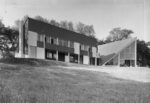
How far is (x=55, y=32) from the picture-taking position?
2369cm

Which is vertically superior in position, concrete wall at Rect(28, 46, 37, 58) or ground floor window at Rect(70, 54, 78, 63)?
concrete wall at Rect(28, 46, 37, 58)

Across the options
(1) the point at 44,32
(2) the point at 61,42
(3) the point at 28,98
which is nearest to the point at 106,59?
(2) the point at 61,42

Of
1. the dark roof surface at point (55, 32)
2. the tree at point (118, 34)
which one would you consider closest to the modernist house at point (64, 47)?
the dark roof surface at point (55, 32)

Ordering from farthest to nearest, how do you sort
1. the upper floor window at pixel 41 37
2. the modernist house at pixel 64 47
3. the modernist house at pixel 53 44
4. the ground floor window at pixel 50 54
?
the ground floor window at pixel 50 54 → the upper floor window at pixel 41 37 → the modernist house at pixel 64 47 → the modernist house at pixel 53 44

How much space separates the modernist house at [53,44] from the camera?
2100 cm

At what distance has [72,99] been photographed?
13.9 feet

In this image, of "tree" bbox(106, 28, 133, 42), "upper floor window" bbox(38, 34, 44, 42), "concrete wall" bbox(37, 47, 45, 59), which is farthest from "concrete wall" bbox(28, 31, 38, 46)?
"tree" bbox(106, 28, 133, 42)

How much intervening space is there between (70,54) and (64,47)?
2.29 m

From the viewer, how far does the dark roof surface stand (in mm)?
20859

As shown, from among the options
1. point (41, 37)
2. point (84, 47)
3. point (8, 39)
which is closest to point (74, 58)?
point (84, 47)

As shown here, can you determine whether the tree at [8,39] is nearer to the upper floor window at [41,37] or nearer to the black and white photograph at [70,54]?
the black and white photograph at [70,54]

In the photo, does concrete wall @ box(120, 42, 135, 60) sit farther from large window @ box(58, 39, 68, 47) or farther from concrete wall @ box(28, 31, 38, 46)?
concrete wall @ box(28, 31, 38, 46)

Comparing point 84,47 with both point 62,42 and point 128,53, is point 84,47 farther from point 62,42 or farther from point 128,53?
point 128,53

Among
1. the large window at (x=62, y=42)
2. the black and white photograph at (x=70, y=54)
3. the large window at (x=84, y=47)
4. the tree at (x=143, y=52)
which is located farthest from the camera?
the tree at (x=143, y=52)
